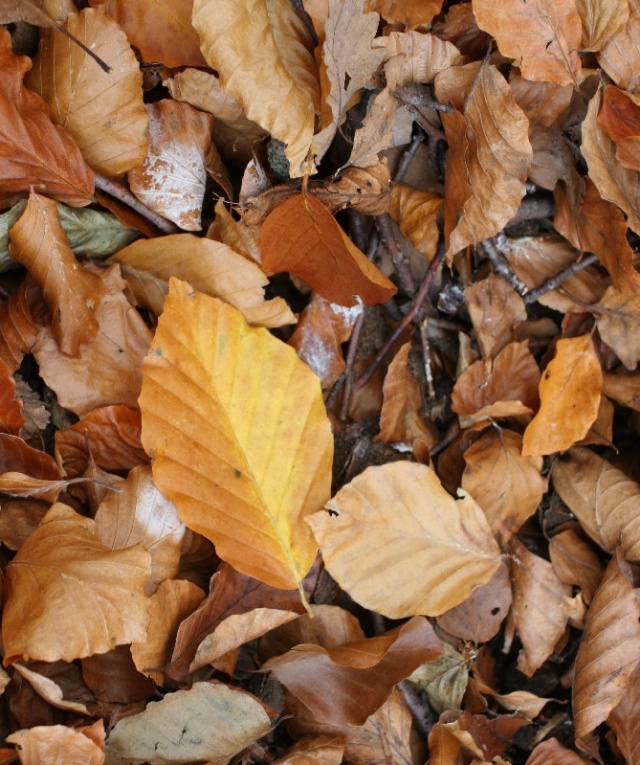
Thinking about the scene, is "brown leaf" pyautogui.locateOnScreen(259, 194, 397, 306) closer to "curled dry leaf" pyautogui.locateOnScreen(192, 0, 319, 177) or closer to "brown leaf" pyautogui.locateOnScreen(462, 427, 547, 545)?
"curled dry leaf" pyautogui.locateOnScreen(192, 0, 319, 177)

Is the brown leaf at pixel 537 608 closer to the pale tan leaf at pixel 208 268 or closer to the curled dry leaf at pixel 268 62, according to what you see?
the pale tan leaf at pixel 208 268

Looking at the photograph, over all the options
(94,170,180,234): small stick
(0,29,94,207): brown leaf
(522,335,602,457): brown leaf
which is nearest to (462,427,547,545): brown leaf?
(522,335,602,457): brown leaf

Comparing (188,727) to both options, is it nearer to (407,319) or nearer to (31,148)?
(407,319)

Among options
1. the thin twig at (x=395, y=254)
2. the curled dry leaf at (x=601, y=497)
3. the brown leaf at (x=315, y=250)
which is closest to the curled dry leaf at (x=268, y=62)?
the brown leaf at (x=315, y=250)

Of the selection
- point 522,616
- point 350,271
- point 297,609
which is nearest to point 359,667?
point 297,609

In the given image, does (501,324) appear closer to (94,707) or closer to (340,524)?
(340,524)

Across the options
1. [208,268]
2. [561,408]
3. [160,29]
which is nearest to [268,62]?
[160,29]
